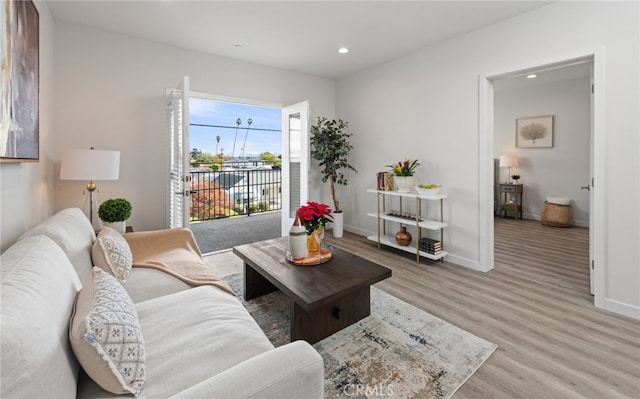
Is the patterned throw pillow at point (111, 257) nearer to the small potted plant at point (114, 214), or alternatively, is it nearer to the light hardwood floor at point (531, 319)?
the small potted plant at point (114, 214)

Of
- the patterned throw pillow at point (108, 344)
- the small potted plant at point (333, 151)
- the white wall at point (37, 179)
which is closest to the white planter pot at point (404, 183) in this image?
the small potted plant at point (333, 151)

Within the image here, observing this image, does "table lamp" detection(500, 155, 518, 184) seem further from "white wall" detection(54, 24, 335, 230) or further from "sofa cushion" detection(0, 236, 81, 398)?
"sofa cushion" detection(0, 236, 81, 398)

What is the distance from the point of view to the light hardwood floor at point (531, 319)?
1602 millimetres

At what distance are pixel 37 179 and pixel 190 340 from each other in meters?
2.12

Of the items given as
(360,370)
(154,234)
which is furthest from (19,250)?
(360,370)

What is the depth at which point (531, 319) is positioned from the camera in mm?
2238

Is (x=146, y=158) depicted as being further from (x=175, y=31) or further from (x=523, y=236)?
(x=523, y=236)

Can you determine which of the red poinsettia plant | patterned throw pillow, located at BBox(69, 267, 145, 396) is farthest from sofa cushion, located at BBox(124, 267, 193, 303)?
the red poinsettia plant

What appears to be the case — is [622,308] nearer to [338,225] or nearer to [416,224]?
[416,224]

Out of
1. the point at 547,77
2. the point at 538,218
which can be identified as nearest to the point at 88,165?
the point at 547,77

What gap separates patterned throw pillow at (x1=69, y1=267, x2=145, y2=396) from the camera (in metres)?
0.90

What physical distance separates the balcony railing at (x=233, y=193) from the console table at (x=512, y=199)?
4.84 metres

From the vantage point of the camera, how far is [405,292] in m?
2.75

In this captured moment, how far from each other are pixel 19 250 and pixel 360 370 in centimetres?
175
